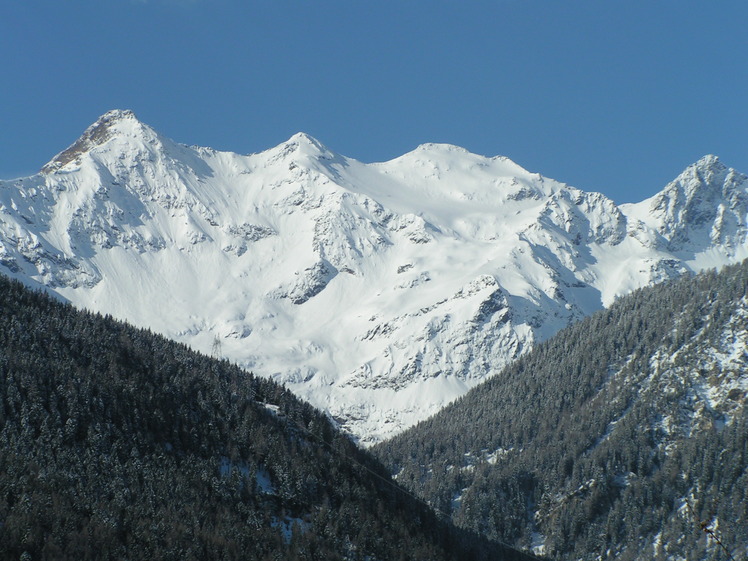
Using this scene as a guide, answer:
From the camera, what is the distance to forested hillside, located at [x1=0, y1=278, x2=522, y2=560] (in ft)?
454

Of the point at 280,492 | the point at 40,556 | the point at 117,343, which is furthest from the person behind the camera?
the point at 117,343

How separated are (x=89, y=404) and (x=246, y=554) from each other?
39.7 m

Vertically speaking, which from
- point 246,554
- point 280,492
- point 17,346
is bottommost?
point 246,554

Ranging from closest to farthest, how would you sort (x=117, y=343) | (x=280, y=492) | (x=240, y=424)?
1. (x=280, y=492)
2. (x=240, y=424)
3. (x=117, y=343)

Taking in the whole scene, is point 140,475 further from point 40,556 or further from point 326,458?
point 326,458

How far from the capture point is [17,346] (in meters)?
174

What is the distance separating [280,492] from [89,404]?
1396 inches

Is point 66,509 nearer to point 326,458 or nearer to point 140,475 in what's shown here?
point 140,475

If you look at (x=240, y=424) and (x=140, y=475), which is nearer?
(x=140, y=475)

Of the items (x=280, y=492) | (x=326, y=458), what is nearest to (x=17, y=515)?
(x=280, y=492)

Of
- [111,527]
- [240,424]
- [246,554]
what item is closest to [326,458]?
[240,424]

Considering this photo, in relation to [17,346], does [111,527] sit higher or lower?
lower

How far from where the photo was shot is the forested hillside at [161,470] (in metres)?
138

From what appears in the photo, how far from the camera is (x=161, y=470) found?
159375 millimetres
